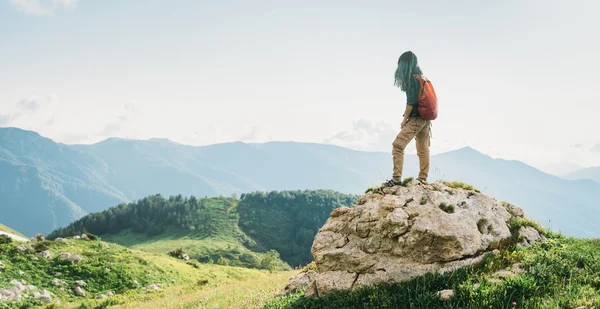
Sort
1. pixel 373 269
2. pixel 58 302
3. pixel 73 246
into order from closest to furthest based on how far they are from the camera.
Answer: pixel 373 269 → pixel 58 302 → pixel 73 246

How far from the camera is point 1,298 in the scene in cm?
2119

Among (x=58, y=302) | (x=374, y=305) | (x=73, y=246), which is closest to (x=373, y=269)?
(x=374, y=305)

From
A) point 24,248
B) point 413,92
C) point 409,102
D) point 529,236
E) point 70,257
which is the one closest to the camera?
point 529,236

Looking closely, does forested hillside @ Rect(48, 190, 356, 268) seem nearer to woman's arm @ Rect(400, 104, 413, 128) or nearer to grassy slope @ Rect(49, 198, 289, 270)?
grassy slope @ Rect(49, 198, 289, 270)

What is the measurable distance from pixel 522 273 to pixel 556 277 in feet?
2.35

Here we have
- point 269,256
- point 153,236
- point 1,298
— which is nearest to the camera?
point 1,298

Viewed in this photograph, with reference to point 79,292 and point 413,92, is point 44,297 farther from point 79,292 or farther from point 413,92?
point 413,92

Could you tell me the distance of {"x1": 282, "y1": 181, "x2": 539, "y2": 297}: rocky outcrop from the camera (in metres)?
11.4

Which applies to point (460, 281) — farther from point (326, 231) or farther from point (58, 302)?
point (58, 302)

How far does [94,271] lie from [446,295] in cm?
2777

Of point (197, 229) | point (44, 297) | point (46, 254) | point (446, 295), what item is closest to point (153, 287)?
point (44, 297)

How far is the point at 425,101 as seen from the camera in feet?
44.0

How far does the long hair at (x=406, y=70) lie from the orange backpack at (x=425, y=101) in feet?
0.85

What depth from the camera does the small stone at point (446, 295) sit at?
9109 millimetres
